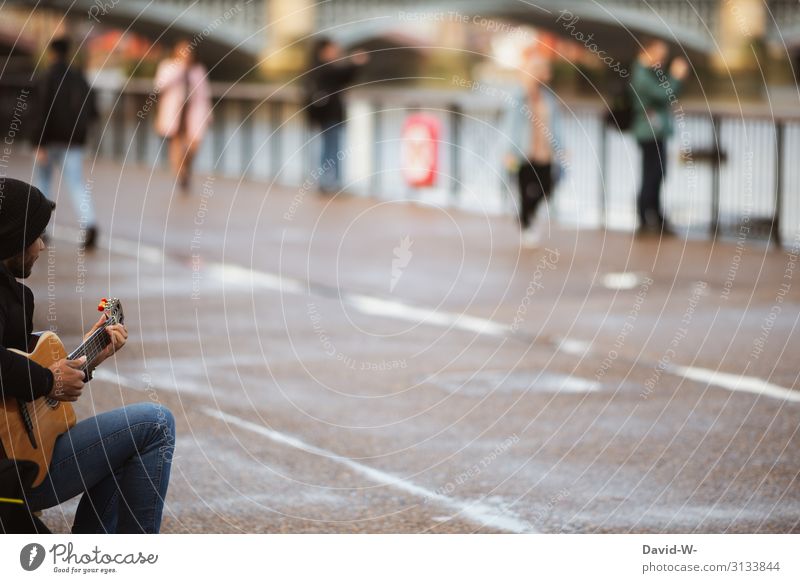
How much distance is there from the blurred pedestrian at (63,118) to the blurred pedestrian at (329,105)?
581 cm

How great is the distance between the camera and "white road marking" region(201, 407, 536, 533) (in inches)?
262

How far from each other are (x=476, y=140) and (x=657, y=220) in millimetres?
4849

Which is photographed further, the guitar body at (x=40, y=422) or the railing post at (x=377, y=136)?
the railing post at (x=377, y=136)

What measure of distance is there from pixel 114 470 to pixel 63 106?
421 inches

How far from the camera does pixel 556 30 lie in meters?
73.6

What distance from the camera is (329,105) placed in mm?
21953

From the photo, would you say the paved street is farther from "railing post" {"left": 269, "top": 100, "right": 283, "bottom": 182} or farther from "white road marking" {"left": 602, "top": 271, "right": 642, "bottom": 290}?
"railing post" {"left": 269, "top": 100, "right": 283, "bottom": 182}

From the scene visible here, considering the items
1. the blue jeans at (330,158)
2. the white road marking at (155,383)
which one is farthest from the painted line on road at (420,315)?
the blue jeans at (330,158)

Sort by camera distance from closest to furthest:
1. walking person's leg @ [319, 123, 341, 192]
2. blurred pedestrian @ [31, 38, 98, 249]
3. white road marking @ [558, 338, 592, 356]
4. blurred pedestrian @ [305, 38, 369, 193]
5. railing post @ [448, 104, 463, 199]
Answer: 1. white road marking @ [558, 338, 592, 356]
2. blurred pedestrian @ [31, 38, 98, 249]
3. railing post @ [448, 104, 463, 199]
4. walking person's leg @ [319, 123, 341, 192]
5. blurred pedestrian @ [305, 38, 369, 193]

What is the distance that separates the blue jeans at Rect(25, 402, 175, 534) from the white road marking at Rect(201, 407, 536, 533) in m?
1.68

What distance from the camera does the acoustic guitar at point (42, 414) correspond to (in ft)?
16.3

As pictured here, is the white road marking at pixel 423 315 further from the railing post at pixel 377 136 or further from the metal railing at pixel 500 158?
the railing post at pixel 377 136

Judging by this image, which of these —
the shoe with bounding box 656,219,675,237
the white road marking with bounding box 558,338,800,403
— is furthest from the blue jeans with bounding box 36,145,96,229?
the white road marking with bounding box 558,338,800,403

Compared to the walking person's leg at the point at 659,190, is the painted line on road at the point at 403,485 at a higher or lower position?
lower
